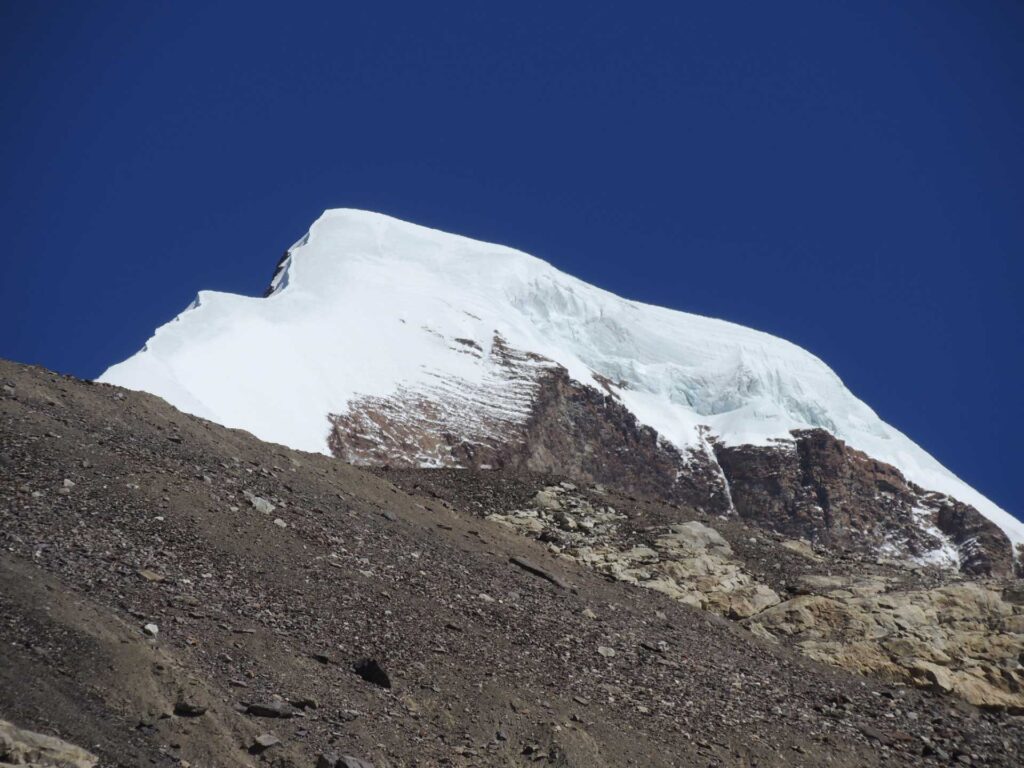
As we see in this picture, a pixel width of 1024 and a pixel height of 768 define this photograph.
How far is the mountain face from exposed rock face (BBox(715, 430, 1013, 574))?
0.12 meters

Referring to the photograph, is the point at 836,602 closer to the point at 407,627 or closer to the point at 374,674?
the point at 407,627

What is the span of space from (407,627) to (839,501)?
6029 cm

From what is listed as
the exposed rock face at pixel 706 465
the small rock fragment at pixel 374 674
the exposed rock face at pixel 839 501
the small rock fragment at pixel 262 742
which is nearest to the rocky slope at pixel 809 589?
the small rock fragment at pixel 374 674

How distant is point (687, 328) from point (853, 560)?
6073 centimetres

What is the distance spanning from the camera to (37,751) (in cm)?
988

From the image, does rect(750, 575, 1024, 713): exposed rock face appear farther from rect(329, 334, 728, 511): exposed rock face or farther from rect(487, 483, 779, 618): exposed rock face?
rect(329, 334, 728, 511): exposed rock face

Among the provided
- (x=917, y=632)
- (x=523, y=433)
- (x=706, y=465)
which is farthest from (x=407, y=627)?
(x=706, y=465)

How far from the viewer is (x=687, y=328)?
87.5 meters

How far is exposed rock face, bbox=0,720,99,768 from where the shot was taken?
9.60 meters

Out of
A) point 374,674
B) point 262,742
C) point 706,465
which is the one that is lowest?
point 262,742

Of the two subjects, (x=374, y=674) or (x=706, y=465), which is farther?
(x=706, y=465)

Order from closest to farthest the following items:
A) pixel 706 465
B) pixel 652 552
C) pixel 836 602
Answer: pixel 836 602 < pixel 652 552 < pixel 706 465

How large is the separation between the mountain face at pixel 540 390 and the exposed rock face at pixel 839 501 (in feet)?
0.38

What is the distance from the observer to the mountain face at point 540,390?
4684cm
